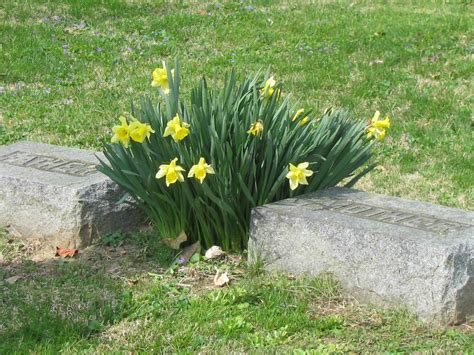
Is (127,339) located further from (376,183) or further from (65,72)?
(65,72)

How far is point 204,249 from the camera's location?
16.9 feet

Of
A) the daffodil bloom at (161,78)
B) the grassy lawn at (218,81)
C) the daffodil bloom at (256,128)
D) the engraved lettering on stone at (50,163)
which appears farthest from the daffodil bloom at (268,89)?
the engraved lettering on stone at (50,163)

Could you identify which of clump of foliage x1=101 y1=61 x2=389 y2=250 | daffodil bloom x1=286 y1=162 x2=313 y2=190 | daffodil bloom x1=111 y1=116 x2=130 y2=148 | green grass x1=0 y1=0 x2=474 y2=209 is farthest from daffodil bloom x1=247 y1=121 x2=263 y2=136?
green grass x1=0 y1=0 x2=474 y2=209

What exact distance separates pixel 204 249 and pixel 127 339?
3.55 feet

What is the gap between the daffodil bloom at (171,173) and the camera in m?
4.77

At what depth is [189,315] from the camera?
4.37m

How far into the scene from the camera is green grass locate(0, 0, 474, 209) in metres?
7.68

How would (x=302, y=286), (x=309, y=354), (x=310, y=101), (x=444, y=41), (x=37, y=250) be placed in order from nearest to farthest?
(x=309, y=354) → (x=302, y=286) → (x=37, y=250) → (x=310, y=101) → (x=444, y=41)

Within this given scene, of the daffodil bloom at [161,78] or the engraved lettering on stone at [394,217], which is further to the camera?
the daffodil bloom at [161,78]

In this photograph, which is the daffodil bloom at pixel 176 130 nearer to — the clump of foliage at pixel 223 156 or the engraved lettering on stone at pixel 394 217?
the clump of foliage at pixel 223 156

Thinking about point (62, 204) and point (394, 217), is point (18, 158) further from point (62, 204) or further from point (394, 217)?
point (394, 217)

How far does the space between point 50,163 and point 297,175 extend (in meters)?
1.77

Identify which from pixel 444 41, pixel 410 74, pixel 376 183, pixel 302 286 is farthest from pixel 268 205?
pixel 444 41

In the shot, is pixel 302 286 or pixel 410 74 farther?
pixel 410 74
